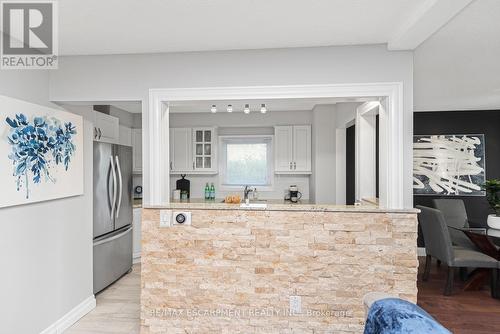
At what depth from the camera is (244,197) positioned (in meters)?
5.12

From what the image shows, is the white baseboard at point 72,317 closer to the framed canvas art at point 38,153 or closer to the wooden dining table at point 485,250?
the framed canvas art at point 38,153

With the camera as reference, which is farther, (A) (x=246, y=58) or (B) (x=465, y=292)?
(B) (x=465, y=292)

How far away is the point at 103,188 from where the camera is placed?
11.5 ft

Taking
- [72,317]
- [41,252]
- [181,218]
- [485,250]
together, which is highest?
[181,218]

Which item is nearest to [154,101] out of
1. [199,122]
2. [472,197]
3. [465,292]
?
[199,122]

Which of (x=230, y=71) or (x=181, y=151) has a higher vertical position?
(x=230, y=71)

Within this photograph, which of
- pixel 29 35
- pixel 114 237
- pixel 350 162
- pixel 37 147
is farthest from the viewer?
pixel 350 162

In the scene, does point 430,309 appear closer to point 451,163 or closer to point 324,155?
point 324,155

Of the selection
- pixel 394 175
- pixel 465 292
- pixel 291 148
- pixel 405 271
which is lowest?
pixel 465 292

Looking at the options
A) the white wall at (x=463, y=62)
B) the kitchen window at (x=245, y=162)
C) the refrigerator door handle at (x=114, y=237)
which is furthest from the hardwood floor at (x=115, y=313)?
the white wall at (x=463, y=62)

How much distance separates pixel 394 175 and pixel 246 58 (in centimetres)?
151

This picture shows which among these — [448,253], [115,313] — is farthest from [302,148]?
[115,313]

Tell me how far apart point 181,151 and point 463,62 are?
13.0 ft

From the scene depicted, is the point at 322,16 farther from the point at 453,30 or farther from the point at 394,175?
the point at 394,175
